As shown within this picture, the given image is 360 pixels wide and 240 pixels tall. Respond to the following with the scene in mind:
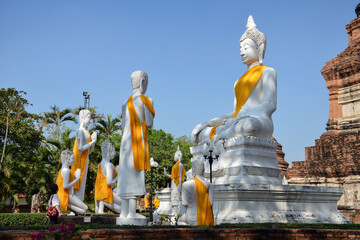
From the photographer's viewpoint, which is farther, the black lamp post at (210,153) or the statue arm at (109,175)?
the black lamp post at (210,153)

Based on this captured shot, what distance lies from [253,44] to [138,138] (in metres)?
6.06

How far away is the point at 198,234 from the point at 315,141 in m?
13.7

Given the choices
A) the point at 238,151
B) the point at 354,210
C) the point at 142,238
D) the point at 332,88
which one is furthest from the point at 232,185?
the point at 332,88

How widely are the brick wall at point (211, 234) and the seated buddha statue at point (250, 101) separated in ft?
13.9

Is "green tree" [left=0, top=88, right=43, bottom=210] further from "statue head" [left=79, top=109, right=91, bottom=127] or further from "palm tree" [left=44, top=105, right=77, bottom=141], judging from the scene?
"statue head" [left=79, top=109, right=91, bottom=127]

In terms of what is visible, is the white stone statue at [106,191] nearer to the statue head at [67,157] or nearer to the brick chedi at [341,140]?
the statue head at [67,157]

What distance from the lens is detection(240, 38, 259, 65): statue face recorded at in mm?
11586

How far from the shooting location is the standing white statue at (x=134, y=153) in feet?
22.3

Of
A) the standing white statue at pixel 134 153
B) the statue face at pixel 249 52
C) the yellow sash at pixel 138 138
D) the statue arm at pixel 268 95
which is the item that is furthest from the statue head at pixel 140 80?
the statue face at pixel 249 52

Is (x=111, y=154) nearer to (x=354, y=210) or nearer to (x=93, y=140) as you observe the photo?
(x=93, y=140)

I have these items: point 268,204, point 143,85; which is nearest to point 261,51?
point 268,204

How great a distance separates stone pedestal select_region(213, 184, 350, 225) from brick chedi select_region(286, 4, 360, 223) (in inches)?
243

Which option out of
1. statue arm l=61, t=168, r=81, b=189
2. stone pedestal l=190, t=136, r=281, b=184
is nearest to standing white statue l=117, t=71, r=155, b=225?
statue arm l=61, t=168, r=81, b=189

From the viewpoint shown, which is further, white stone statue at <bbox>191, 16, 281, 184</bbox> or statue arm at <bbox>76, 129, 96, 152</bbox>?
statue arm at <bbox>76, 129, 96, 152</bbox>
